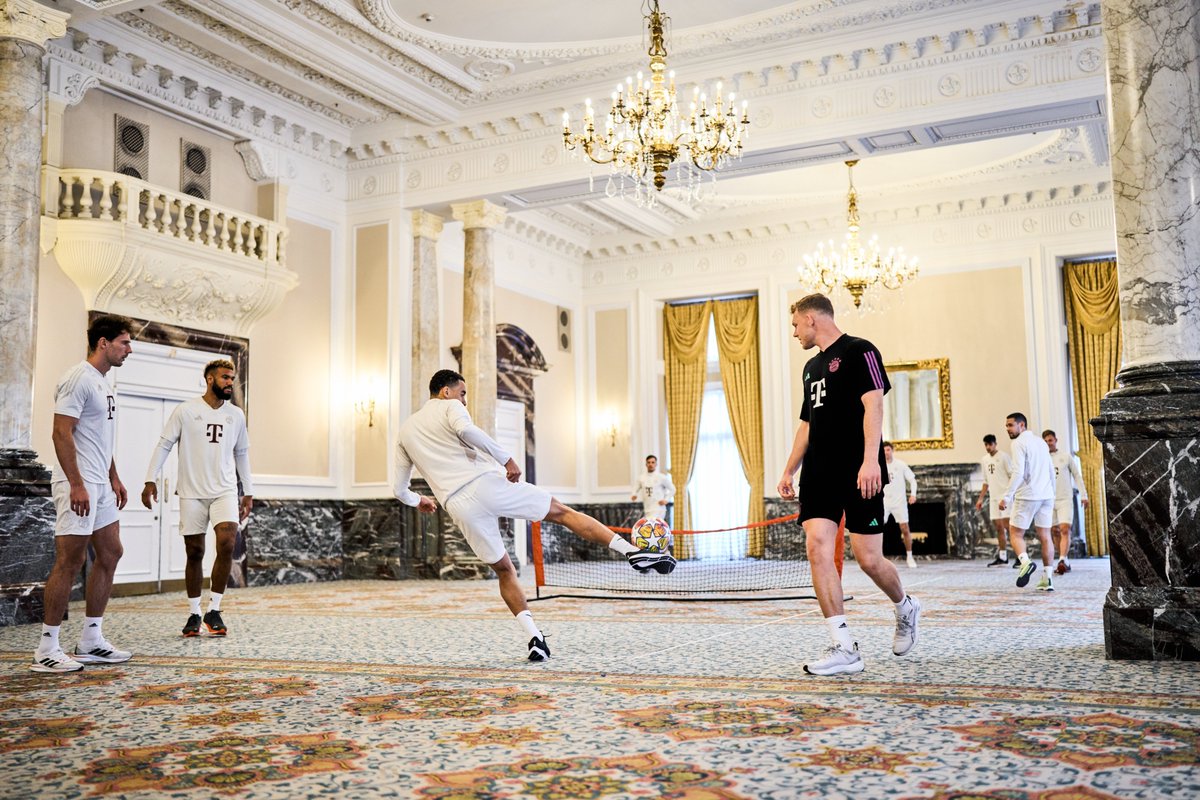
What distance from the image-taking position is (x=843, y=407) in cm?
450

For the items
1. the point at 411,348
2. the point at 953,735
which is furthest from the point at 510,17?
the point at 953,735

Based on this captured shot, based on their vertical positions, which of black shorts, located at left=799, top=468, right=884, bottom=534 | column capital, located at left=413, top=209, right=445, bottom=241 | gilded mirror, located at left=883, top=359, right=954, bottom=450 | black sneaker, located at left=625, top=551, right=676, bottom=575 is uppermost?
column capital, located at left=413, top=209, right=445, bottom=241

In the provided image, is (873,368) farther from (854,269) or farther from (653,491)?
(653,491)

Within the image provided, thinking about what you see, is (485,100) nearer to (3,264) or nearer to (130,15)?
(130,15)

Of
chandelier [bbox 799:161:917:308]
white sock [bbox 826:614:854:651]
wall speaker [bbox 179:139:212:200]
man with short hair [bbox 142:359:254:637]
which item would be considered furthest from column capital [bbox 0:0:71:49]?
chandelier [bbox 799:161:917:308]

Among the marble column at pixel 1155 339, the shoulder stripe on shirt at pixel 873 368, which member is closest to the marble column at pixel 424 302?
the shoulder stripe on shirt at pixel 873 368

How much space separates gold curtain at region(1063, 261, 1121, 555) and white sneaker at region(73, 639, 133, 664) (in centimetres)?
1256

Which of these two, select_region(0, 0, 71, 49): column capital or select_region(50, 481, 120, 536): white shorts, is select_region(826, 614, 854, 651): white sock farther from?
select_region(0, 0, 71, 49): column capital

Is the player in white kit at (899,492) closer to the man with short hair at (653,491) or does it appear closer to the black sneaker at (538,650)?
the man with short hair at (653,491)

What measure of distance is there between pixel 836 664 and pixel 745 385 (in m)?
12.4

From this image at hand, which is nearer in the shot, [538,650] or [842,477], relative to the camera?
[842,477]

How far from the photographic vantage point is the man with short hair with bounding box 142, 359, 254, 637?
6.22 m

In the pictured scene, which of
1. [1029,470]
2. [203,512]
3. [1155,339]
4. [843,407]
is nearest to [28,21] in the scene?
[203,512]

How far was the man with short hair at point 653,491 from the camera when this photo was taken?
15203mm
